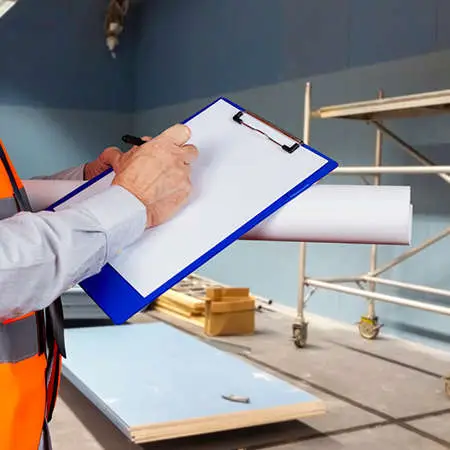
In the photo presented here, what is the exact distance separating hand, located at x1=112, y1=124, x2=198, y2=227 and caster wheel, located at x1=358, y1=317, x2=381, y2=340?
3687mm

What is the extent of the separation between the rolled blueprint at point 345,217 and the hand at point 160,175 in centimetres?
14

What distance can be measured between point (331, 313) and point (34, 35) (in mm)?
5361

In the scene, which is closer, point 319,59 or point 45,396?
point 45,396

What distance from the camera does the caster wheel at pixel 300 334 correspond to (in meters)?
4.16

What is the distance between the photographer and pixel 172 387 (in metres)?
2.89

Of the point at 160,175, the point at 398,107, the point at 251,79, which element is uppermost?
the point at 251,79

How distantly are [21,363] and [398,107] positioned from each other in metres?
2.82

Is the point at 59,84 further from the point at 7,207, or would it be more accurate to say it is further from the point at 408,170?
the point at 7,207

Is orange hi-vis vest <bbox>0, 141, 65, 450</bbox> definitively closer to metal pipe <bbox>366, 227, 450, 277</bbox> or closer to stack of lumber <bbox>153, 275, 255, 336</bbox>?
metal pipe <bbox>366, 227, 450, 277</bbox>

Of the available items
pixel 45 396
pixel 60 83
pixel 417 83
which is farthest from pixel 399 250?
pixel 60 83

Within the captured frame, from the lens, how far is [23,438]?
3.69 feet

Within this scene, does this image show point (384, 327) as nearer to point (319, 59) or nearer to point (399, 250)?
point (399, 250)

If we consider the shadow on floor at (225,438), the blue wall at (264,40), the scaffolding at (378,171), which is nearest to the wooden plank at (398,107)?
the scaffolding at (378,171)

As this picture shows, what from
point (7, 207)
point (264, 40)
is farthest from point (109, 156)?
point (264, 40)
